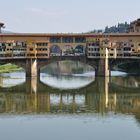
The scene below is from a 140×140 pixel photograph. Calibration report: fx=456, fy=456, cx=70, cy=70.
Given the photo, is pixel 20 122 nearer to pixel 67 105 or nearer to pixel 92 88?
pixel 67 105

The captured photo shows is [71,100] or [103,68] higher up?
[103,68]

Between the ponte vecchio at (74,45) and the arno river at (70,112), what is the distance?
11.7 m

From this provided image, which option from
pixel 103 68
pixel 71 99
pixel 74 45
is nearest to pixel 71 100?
pixel 71 99

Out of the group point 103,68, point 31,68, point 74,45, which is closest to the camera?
point 31,68

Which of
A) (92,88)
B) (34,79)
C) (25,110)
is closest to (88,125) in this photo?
(25,110)

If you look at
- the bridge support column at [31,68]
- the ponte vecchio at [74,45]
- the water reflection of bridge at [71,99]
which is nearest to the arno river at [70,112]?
the water reflection of bridge at [71,99]

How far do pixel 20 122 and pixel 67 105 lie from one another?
28.7 feet

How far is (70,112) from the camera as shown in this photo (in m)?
31.0

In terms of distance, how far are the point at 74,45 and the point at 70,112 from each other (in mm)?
34179

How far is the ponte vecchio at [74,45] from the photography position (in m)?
62.1

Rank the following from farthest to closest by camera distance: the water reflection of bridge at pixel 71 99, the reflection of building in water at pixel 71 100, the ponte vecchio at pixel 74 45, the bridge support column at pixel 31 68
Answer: the ponte vecchio at pixel 74 45, the bridge support column at pixel 31 68, the water reflection of bridge at pixel 71 99, the reflection of building in water at pixel 71 100

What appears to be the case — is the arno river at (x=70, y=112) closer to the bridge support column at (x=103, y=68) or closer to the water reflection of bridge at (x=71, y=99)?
the water reflection of bridge at (x=71, y=99)

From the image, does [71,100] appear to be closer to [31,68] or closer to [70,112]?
[70,112]

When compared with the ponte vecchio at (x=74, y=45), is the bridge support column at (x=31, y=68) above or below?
below
